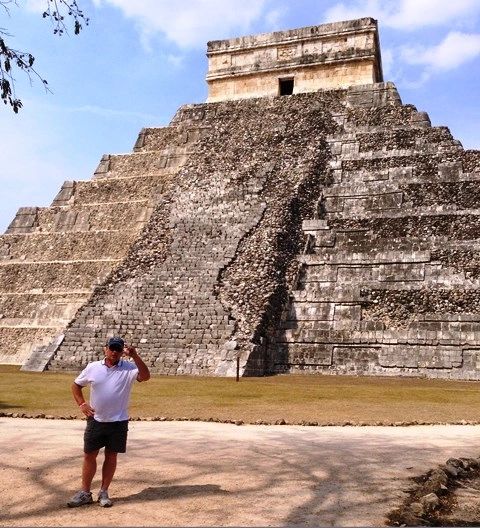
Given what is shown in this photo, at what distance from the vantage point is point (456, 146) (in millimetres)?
21156

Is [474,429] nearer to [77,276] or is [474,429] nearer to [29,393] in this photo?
[29,393]

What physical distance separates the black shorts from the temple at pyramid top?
22.9 m

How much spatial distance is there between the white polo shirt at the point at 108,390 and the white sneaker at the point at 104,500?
20.2 inches

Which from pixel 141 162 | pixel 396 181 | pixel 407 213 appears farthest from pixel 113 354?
A: pixel 141 162

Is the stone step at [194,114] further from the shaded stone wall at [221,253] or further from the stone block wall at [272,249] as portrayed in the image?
the shaded stone wall at [221,253]

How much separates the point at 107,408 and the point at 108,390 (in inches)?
5.1

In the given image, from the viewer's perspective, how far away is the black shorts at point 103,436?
5.00m

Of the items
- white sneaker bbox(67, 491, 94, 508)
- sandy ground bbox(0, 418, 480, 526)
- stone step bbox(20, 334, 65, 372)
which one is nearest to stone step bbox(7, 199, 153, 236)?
stone step bbox(20, 334, 65, 372)

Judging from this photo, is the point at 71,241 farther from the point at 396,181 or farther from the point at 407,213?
the point at 407,213

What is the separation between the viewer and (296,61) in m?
27.1

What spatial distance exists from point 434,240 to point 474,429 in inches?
383

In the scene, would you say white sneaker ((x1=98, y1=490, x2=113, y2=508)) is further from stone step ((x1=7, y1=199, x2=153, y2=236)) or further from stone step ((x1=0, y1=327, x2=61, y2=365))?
stone step ((x1=7, y1=199, x2=153, y2=236))

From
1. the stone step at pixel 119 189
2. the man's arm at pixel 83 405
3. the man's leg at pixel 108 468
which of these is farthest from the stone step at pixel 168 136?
the man's leg at pixel 108 468

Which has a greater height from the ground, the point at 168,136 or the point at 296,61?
the point at 296,61
